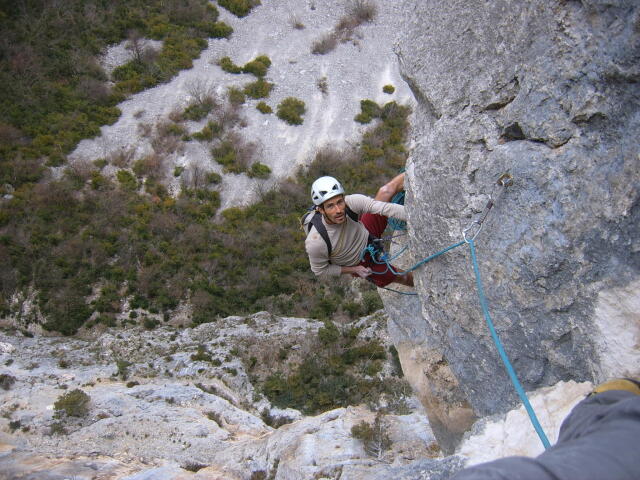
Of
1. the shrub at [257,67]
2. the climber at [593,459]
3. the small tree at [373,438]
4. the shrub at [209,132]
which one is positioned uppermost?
the shrub at [257,67]

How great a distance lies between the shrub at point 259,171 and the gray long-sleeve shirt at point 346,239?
1384 cm

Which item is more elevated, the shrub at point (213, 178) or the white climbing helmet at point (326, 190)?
the shrub at point (213, 178)

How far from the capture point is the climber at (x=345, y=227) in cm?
562

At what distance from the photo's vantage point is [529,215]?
3.84m

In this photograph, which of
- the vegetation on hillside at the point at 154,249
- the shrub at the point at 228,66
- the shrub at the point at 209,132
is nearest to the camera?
the vegetation on hillside at the point at 154,249

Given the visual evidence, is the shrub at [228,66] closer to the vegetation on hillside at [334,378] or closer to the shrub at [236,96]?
the shrub at [236,96]

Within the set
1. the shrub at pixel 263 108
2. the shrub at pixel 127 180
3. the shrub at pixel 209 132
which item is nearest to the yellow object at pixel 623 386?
the shrub at pixel 127 180

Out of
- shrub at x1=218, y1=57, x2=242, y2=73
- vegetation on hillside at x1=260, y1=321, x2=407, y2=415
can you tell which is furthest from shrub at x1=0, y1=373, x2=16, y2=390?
shrub at x1=218, y1=57, x2=242, y2=73

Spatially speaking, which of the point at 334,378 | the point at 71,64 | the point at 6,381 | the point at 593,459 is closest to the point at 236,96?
the point at 71,64

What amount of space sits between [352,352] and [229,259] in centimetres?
567

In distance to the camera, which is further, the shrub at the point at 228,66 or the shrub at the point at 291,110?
the shrub at the point at 228,66

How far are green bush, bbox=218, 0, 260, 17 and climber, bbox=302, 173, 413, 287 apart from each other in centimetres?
2171

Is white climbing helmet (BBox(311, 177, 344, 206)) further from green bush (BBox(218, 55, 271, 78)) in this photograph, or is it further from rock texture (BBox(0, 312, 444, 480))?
green bush (BBox(218, 55, 271, 78))

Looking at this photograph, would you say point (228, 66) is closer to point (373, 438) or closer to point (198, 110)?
point (198, 110)
